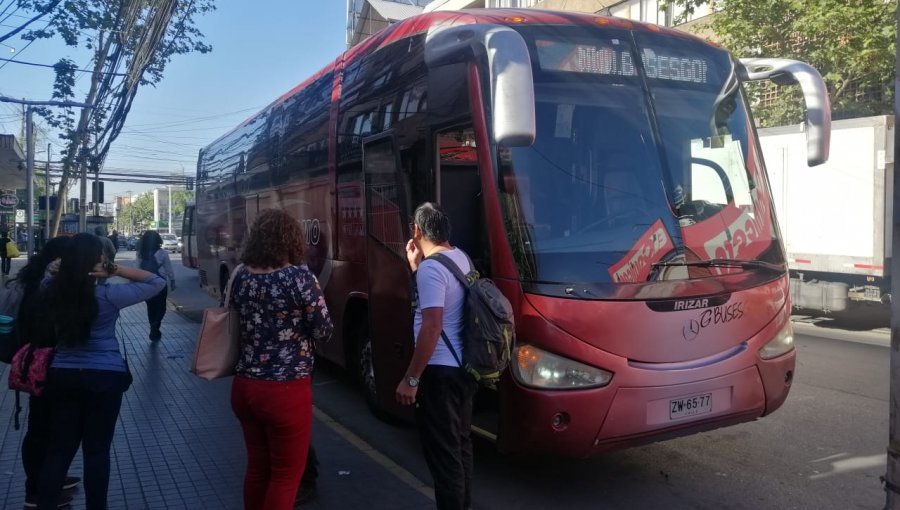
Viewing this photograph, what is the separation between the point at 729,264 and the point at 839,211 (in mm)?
9877

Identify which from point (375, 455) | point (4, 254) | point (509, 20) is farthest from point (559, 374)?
point (4, 254)

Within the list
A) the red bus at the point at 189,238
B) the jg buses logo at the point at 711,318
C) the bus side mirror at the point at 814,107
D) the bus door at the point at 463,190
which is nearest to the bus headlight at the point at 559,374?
the jg buses logo at the point at 711,318

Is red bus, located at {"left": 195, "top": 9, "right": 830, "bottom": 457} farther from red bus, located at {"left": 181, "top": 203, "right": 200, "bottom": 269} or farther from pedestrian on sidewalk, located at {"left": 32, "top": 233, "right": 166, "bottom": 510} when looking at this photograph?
red bus, located at {"left": 181, "top": 203, "right": 200, "bottom": 269}

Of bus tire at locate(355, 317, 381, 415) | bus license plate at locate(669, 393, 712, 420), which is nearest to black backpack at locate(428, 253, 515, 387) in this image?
bus license plate at locate(669, 393, 712, 420)

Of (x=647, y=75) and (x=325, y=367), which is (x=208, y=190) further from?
(x=647, y=75)

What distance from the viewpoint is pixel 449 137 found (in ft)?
16.5

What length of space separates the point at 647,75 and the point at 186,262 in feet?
69.8

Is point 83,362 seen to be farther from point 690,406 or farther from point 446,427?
point 690,406

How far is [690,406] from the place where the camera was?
4.38 meters

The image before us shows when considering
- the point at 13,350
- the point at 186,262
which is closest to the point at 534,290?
the point at 13,350

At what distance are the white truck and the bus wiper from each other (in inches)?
352

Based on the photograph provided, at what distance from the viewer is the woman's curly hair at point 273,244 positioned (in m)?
3.57

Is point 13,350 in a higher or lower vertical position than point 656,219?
lower

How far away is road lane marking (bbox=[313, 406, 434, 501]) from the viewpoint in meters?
4.91
